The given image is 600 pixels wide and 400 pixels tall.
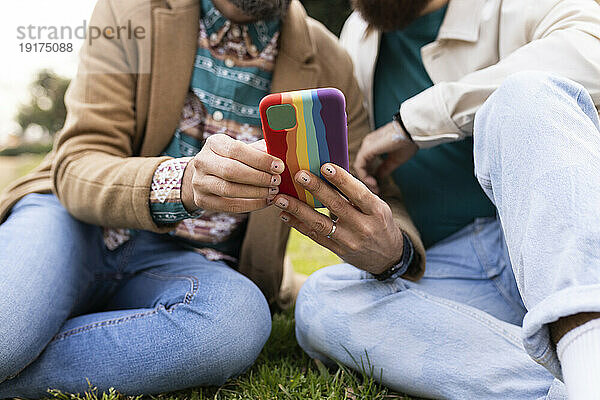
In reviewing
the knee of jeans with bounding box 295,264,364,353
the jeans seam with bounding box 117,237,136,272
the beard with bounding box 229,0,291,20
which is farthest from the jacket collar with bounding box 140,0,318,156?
the knee of jeans with bounding box 295,264,364,353

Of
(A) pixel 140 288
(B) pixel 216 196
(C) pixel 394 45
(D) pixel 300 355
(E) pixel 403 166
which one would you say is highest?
(C) pixel 394 45

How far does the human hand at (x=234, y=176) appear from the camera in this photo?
912 millimetres

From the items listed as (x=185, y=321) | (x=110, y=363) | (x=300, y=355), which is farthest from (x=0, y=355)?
(x=300, y=355)

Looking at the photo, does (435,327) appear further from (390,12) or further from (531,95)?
(390,12)

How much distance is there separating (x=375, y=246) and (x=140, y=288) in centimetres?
60

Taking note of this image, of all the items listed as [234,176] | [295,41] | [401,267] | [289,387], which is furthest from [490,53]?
[289,387]

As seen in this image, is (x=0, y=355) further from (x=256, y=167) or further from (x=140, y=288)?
(x=256, y=167)

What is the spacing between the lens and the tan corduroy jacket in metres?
1.22

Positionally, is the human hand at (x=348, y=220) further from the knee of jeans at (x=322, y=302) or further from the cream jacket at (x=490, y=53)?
the cream jacket at (x=490, y=53)

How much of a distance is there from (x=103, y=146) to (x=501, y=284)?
95 centimetres

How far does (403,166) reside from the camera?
1548 mm

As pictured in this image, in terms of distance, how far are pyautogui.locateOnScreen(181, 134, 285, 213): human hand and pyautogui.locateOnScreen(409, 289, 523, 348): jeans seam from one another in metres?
0.40

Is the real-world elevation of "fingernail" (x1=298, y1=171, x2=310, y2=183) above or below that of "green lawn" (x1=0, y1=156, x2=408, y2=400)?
above

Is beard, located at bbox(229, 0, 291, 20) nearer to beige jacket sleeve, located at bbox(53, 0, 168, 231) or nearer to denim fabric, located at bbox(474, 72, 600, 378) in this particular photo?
beige jacket sleeve, located at bbox(53, 0, 168, 231)
